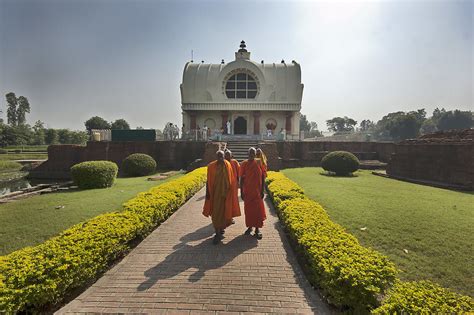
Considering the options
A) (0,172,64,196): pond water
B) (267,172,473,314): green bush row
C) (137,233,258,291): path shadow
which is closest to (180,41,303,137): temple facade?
(0,172,64,196): pond water

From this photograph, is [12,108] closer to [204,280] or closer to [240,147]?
[240,147]

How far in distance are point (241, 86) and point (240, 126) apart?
3793 mm

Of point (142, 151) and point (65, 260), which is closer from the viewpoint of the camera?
point (65, 260)

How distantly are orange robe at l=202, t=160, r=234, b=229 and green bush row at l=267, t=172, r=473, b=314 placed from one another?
1228mm

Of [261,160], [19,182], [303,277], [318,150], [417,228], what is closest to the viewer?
[303,277]

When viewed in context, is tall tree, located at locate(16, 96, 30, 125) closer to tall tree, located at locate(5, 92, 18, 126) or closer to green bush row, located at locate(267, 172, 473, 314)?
tall tree, located at locate(5, 92, 18, 126)

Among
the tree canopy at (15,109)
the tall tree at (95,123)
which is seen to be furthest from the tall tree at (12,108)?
the tall tree at (95,123)

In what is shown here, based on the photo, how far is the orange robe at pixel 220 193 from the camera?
4641 millimetres

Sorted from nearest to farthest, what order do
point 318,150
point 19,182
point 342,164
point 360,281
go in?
1. point 360,281
2. point 342,164
3. point 19,182
4. point 318,150

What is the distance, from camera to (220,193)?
4.64m

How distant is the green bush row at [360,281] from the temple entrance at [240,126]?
20712 millimetres

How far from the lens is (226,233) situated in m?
5.24

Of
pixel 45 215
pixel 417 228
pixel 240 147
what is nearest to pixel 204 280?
pixel 417 228

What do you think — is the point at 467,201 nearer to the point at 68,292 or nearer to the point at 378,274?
the point at 378,274
